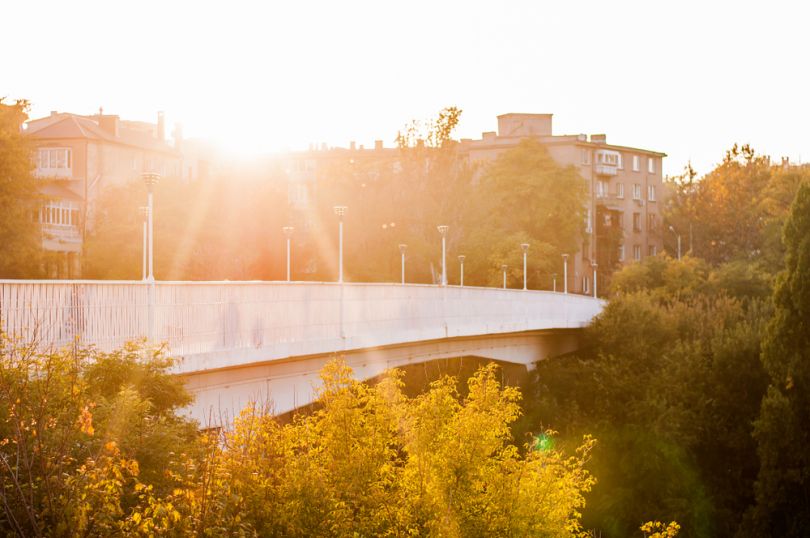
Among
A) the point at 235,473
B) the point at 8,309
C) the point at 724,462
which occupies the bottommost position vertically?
the point at 724,462

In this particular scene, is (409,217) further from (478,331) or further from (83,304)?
(83,304)

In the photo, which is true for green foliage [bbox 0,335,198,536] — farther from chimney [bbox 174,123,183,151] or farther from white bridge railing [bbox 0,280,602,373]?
chimney [bbox 174,123,183,151]

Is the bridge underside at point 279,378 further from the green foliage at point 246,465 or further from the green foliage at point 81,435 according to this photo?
the green foliage at point 246,465

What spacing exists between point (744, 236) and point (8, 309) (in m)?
83.4

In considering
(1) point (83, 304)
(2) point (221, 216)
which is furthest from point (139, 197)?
(1) point (83, 304)

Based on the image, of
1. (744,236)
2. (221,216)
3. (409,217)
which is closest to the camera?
(221,216)

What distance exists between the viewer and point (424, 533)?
16.6m

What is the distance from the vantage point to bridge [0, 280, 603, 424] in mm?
17203

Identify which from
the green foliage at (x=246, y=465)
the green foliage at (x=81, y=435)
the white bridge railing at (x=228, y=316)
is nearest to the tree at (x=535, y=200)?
the white bridge railing at (x=228, y=316)

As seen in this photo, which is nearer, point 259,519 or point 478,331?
point 259,519

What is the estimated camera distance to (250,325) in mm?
22297

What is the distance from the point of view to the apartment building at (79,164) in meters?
78.4

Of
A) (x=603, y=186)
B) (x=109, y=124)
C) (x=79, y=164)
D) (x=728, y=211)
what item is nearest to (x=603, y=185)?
(x=603, y=186)

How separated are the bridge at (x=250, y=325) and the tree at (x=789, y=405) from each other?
10016 millimetres
